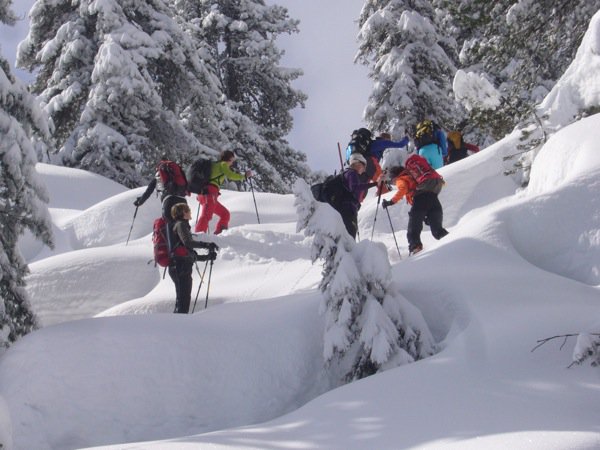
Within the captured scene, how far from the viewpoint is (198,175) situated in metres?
11.5

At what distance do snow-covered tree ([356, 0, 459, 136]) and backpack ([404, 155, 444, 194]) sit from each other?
11.7 m

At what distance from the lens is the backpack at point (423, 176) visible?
956 cm

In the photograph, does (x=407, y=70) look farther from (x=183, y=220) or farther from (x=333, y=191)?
(x=183, y=220)

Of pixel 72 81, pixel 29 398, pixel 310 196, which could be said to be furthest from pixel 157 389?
pixel 72 81

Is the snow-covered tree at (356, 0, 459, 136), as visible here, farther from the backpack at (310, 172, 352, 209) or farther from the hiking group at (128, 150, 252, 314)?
the backpack at (310, 172, 352, 209)

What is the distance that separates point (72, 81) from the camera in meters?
19.8

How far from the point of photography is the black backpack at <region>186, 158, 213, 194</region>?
11516 millimetres

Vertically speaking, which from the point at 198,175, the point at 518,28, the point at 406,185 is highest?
the point at 518,28

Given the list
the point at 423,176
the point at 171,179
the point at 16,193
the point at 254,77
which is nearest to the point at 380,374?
the point at 16,193

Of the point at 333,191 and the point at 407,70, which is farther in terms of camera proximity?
the point at 407,70

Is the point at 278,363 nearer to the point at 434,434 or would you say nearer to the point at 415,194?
the point at 434,434

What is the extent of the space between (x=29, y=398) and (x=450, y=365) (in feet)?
11.3

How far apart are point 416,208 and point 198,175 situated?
150 inches

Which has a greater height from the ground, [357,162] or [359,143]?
[359,143]
